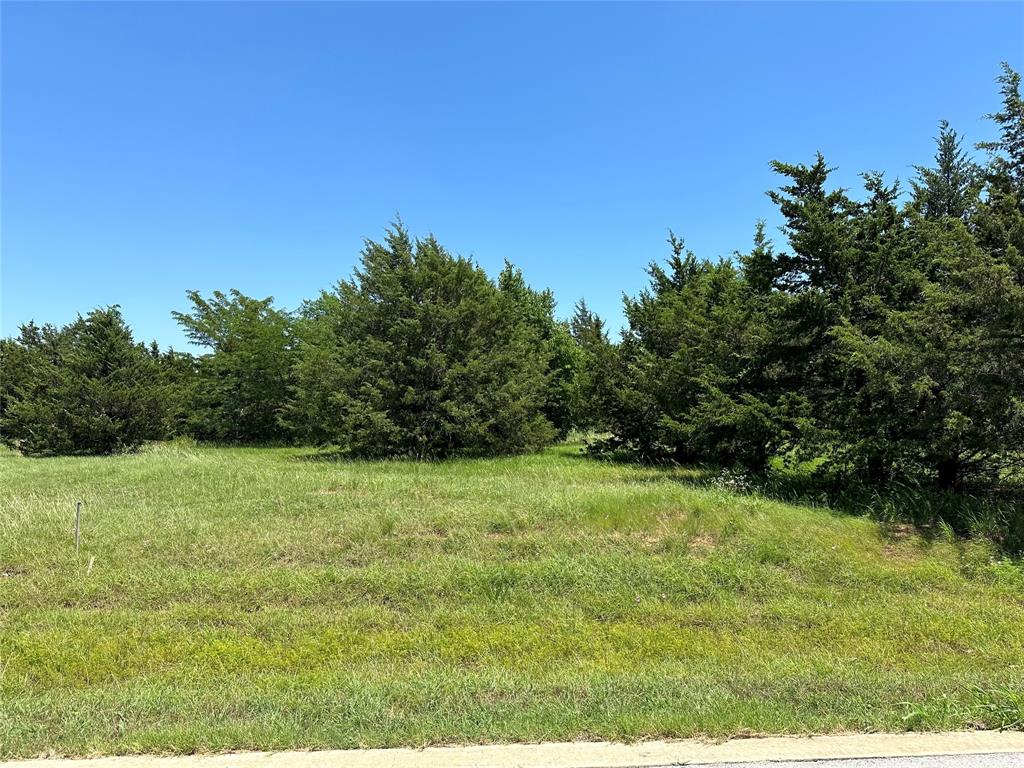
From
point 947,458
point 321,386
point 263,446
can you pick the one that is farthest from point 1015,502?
point 263,446

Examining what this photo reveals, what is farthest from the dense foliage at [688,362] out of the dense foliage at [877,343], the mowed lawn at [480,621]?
the mowed lawn at [480,621]

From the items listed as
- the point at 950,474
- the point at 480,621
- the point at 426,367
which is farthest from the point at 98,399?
the point at 950,474

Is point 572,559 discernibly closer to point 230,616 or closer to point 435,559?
point 435,559

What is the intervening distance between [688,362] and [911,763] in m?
14.0

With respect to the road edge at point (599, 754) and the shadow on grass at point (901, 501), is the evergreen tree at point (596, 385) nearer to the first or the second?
the shadow on grass at point (901, 501)

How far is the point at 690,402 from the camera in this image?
17.1m

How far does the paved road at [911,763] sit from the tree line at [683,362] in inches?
278

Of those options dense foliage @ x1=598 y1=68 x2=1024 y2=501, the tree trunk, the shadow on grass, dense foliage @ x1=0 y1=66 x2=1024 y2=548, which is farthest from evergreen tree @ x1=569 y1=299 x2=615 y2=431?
the tree trunk

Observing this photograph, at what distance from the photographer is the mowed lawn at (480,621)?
3709 millimetres

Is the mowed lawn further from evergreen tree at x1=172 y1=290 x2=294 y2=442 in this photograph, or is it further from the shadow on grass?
evergreen tree at x1=172 y1=290 x2=294 y2=442

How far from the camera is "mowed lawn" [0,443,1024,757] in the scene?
3709mm

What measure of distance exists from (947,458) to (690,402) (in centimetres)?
687

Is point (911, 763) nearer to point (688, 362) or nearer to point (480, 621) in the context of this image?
point (480, 621)

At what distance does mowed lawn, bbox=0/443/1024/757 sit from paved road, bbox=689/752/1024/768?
341 millimetres
